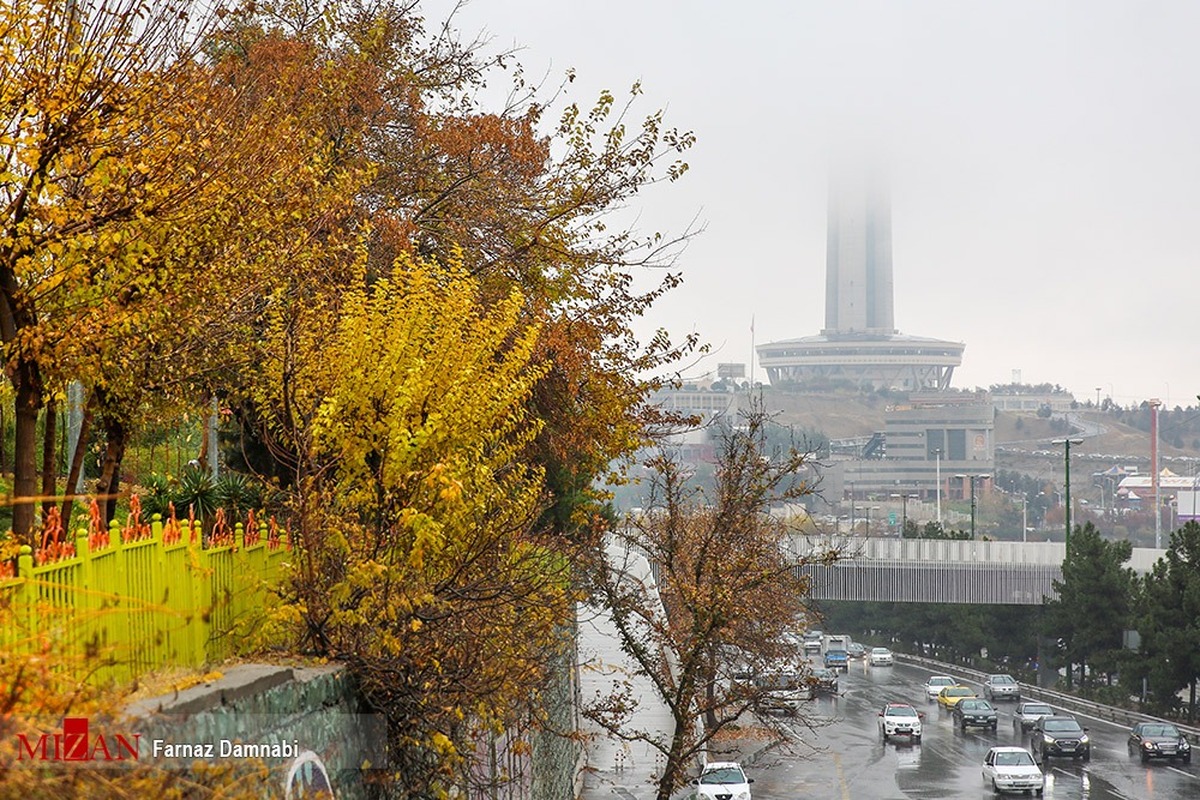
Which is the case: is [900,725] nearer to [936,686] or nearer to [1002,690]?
[936,686]

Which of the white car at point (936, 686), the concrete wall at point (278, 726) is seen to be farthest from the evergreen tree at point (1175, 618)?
the concrete wall at point (278, 726)

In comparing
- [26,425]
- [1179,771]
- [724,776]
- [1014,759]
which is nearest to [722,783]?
[724,776]

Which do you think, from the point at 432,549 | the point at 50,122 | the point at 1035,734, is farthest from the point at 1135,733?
the point at 50,122

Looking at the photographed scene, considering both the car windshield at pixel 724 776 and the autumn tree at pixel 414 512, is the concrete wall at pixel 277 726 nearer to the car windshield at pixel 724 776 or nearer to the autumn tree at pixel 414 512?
the autumn tree at pixel 414 512

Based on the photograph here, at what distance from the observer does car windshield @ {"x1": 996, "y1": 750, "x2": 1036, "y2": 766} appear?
39.2 meters

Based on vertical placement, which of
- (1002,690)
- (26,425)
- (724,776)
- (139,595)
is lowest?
(1002,690)

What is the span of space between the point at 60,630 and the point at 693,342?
753 inches

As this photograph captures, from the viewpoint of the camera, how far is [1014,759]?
3944 cm

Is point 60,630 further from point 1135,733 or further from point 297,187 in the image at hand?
point 1135,733

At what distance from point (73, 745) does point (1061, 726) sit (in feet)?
150

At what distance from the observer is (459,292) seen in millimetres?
14203

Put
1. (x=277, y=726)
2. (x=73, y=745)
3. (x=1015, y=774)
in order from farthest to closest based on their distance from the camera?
(x=1015, y=774), (x=277, y=726), (x=73, y=745)

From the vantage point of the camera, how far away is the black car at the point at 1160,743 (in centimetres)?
4612

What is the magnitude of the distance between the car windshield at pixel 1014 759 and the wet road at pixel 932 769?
33.1 inches
